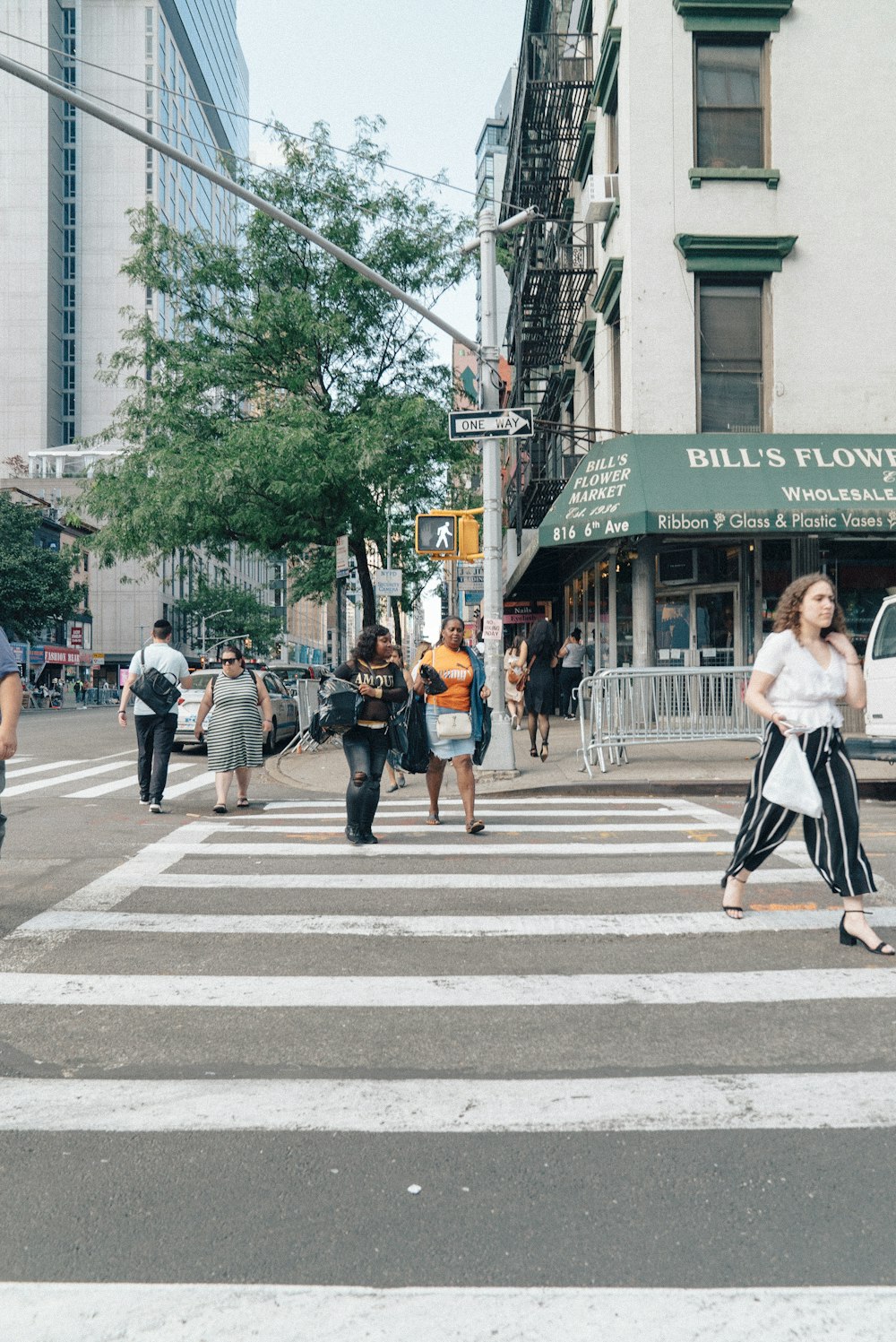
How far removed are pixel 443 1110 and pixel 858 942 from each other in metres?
2.93

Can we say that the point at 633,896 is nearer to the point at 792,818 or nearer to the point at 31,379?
the point at 792,818

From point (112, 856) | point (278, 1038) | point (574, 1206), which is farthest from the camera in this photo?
point (112, 856)

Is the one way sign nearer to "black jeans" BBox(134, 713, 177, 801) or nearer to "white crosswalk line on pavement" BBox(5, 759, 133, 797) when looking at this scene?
"black jeans" BBox(134, 713, 177, 801)

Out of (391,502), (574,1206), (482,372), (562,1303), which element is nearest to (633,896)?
(574,1206)

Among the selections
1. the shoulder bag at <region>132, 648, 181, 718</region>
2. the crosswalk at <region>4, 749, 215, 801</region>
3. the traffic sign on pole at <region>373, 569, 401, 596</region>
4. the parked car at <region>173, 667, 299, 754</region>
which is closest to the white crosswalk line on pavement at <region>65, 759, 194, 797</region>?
the crosswalk at <region>4, 749, 215, 801</region>

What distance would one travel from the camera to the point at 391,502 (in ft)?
73.1

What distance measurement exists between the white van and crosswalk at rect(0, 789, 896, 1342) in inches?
170

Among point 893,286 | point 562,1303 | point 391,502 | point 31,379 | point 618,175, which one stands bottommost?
point 562,1303

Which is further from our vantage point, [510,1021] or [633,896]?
[633,896]

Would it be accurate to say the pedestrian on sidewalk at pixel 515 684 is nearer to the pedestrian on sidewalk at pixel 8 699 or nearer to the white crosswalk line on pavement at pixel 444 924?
the white crosswalk line on pavement at pixel 444 924

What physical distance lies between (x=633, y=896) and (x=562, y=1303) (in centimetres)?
449

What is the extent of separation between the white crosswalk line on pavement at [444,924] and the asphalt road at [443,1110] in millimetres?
30

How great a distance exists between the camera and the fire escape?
2208 cm

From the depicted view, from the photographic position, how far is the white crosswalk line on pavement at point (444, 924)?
6.14 meters
